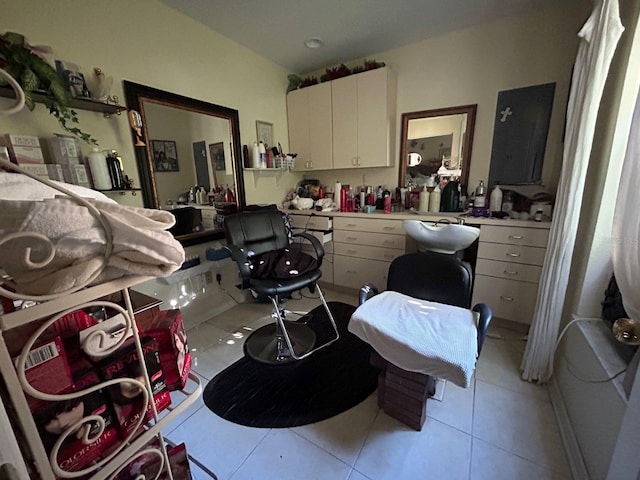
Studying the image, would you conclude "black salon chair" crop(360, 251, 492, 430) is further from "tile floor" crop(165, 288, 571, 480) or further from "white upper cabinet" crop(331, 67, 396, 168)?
"white upper cabinet" crop(331, 67, 396, 168)

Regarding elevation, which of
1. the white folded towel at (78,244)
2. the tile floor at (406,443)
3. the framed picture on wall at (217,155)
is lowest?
the tile floor at (406,443)

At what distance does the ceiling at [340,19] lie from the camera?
187cm

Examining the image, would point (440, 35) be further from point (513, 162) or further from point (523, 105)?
point (513, 162)

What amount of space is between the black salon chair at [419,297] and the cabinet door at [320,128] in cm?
161

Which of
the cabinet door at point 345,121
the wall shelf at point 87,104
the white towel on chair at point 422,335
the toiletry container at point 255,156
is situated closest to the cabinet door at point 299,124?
the cabinet door at point 345,121

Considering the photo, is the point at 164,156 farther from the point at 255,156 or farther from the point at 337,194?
the point at 337,194

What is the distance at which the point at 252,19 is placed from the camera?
6.65ft

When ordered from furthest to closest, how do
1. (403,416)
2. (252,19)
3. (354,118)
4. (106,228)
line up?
(354,118) → (252,19) → (403,416) → (106,228)

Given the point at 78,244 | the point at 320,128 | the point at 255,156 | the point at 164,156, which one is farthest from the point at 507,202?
the point at 164,156

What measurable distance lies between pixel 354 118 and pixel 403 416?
2.45 metres

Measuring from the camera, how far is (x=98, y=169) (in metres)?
1.55

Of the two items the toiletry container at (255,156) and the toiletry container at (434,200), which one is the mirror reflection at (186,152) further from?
the toiletry container at (434,200)

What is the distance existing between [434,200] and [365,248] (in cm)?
75

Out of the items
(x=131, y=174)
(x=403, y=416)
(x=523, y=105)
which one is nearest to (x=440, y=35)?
(x=523, y=105)
